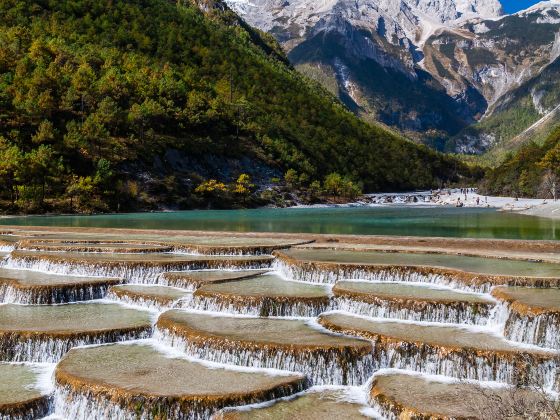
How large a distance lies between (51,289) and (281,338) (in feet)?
41.2

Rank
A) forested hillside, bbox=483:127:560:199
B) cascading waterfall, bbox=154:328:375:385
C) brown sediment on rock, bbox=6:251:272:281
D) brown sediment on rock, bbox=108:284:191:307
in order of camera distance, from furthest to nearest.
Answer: forested hillside, bbox=483:127:560:199 < brown sediment on rock, bbox=6:251:272:281 < brown sediment on rock, bbox=108:284:191:307 < cascading waterfall, bbox=154:328:375:385

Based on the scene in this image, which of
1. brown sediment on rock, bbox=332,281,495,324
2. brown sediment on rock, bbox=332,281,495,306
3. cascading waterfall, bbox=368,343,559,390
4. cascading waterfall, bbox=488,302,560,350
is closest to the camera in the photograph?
cascading waterfall, bbox=368,343,559,390

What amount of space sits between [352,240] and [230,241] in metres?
8.45

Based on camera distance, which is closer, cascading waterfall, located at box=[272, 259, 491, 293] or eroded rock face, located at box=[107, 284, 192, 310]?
eroded rock face, located at box=[107, 284, 192, 310]

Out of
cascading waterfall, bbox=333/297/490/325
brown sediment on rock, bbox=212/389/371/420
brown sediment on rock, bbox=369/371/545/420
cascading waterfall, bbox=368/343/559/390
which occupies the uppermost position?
cascading waterfall, bbox=333/297/490/325

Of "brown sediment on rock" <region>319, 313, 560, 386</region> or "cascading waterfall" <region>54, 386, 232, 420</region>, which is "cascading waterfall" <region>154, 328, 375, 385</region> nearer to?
"brown sediment on rock" <region>319, 313, 560, 386</region>

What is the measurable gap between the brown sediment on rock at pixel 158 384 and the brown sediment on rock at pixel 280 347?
0.60 meters

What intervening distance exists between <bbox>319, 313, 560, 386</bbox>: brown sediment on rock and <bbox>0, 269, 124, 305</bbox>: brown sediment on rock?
40.7 feet

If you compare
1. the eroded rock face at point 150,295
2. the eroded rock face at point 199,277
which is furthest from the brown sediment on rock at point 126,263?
the eroded rock face at point 150,295

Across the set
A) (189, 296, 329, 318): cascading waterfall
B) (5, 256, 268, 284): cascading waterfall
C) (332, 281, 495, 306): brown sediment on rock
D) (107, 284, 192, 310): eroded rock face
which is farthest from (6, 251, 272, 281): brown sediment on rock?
(189, 296, 329, 318): cascading waterfall

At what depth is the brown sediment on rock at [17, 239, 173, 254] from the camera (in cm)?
3781

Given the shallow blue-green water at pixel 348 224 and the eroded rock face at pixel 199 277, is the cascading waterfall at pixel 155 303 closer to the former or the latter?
the eroded rock face at pixel 199 277

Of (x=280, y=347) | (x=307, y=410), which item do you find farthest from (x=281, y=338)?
(x=307, y=410)

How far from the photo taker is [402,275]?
94.1 feet
